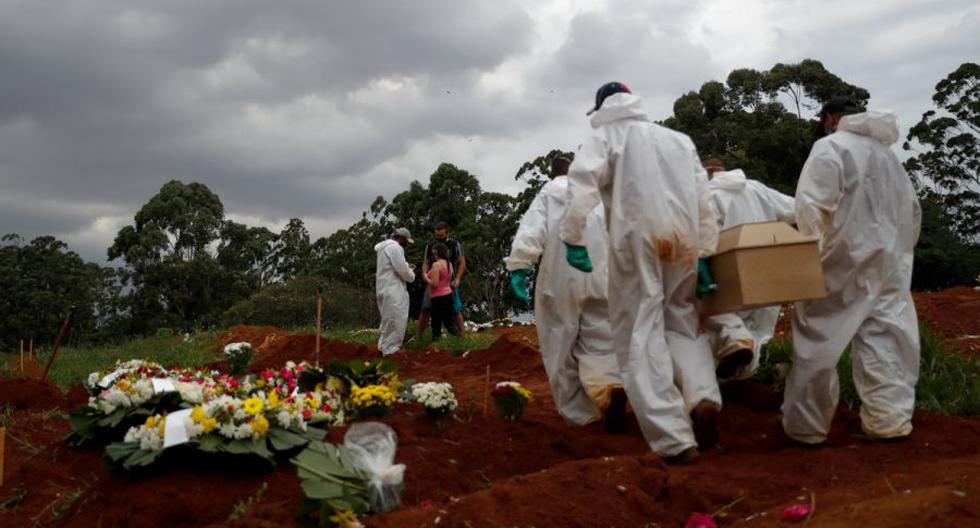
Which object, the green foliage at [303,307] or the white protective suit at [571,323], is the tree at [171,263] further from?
the white protective suit at [571,323]

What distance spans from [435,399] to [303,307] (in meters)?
16.8

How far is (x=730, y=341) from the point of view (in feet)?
16.1

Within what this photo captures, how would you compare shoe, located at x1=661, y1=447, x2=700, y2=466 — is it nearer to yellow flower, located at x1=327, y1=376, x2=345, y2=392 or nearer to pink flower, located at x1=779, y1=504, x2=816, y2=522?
pink flower, located at x1=779, y1=504, x2=816, y2=522

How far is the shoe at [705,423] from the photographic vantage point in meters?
4.24

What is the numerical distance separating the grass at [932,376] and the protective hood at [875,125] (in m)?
1.71

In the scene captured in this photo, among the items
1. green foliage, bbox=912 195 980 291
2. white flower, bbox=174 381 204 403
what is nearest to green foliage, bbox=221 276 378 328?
green foliage, bbox=912 195 980 291

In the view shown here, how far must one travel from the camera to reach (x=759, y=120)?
2030cm

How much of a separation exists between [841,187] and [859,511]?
87.1 inches

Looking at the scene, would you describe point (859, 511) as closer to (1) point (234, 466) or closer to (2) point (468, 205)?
(1) point (234, 466)

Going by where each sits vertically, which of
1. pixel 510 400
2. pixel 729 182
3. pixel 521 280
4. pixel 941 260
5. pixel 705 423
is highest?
pixel 729 182

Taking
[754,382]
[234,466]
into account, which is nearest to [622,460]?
[234,466]

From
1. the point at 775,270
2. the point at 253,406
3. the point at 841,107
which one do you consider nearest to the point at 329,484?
the point at 253,406

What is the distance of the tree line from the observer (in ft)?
63.8

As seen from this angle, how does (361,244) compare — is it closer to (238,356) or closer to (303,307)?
(303,307)
